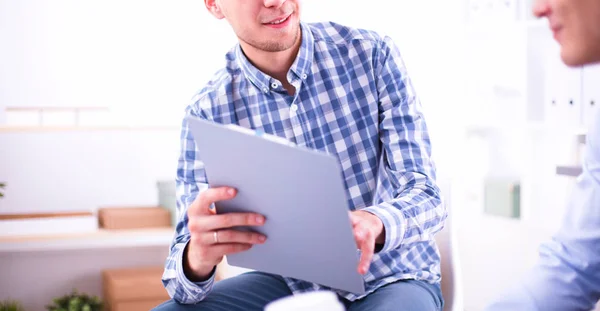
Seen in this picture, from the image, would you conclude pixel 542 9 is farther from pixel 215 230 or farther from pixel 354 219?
pixel 215 230

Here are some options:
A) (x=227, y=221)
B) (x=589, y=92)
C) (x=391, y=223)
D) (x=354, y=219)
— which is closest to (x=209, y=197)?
(x=227, y=221)


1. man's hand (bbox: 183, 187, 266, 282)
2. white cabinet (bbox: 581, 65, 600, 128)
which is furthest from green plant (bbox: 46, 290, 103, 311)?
white cabinet (bbox: 581, 65, 600, 128)

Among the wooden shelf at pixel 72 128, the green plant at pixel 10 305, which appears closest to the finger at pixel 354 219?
the wooden shelf at pixel 72 128

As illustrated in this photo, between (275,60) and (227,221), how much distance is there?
0.59m

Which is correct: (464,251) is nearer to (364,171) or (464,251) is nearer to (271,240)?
(364,171)

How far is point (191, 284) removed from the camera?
4.84 feet

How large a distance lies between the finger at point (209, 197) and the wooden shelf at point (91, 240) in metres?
1.61

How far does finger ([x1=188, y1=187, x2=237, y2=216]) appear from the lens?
1.20 metres

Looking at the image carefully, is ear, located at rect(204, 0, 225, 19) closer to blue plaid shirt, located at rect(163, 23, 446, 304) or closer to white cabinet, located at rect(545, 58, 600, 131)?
blue plaid shirt, located at rect(163, 23, 446, 304)

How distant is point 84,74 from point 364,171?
1.75 meters

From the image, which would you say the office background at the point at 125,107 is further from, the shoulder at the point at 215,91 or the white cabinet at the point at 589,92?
the shoulder at the point at 215,91

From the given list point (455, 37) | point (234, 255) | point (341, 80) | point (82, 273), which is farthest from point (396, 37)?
point (234, 255)

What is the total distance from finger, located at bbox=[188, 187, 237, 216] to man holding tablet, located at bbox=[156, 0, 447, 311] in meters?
0.21

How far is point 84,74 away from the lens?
10.1ft
